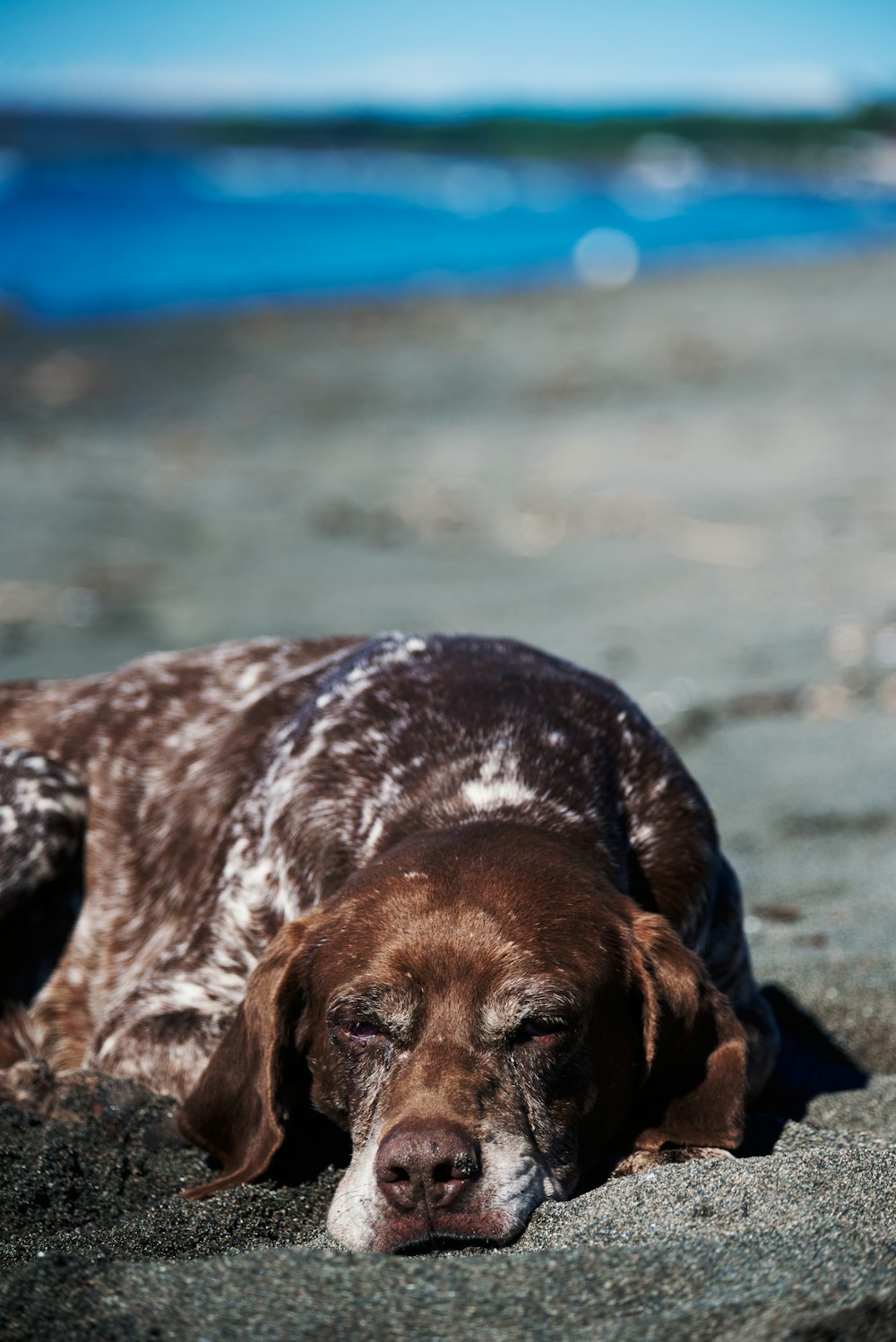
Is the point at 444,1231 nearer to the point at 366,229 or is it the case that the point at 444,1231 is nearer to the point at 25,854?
the point at 25,854

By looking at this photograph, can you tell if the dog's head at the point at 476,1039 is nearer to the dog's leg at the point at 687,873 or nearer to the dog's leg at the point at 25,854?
the dog's leg at the point at 687,873

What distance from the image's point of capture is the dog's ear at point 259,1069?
11.9ft

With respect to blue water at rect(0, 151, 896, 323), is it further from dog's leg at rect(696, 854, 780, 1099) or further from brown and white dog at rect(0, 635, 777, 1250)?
dog's leg at rect(696, 854, 780, 1099)

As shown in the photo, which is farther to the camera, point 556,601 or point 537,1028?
point 556,601

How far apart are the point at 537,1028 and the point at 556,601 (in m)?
5.89

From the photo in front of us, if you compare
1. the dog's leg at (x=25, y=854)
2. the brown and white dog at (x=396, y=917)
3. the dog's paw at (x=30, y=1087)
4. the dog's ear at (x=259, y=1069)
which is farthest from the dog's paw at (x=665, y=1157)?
the dog's leg at (x=25, y=854)

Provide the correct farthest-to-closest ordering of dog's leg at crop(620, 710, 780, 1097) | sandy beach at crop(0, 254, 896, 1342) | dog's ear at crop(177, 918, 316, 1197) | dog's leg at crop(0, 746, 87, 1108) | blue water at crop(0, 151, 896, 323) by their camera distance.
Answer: blue water at crop(0, 151, 896, 323), dog's leg at crop(0, 746, 87, 1108), dog's leg at crop(620, 710, 780, 1097), dog's ear at crop(177, 918, 316, 1197), sandy beach at crop(0, 254, 896, 1342)

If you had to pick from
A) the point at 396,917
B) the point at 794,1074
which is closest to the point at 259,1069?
the point at 396,917

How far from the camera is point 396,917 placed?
3389 millimetres

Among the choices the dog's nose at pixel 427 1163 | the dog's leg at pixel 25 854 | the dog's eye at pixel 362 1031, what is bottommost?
the dog's nose at pixel 427 1163

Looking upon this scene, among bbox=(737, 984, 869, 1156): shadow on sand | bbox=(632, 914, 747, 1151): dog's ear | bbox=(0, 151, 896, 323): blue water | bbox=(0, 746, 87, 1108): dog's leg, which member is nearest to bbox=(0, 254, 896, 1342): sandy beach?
bbox=(737, 984, 869, 1156): shadow on sand

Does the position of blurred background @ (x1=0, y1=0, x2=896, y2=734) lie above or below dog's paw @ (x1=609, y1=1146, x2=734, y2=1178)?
above

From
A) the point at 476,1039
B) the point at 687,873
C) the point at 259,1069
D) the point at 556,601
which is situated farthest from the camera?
the point at 556,601

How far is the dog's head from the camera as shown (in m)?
3.13
